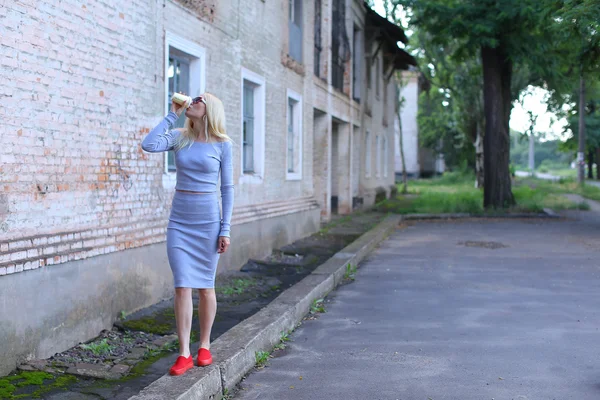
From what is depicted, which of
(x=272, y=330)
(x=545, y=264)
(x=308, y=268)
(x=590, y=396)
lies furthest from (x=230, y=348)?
(x=545, y=264)

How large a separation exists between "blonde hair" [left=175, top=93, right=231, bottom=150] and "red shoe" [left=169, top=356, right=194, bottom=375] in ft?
4.75

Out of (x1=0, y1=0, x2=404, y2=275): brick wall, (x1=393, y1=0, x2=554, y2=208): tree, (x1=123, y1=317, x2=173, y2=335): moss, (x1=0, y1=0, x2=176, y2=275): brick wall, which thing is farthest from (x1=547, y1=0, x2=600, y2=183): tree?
(x1=123, y1=317, x2=173, y2=335): moss

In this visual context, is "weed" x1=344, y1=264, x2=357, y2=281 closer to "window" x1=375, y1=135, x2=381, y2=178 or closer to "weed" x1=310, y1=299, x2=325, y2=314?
"weed" x1=310, y1=299, x2=325, y2=314

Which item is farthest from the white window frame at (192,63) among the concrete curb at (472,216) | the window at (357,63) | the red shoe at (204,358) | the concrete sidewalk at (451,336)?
the window at (357,63)

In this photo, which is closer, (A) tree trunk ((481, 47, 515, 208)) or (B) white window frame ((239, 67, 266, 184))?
(B) white window frame ((239, 67, 266, 184))

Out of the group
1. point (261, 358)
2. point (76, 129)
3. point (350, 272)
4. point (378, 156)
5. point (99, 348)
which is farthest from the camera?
point (378, 156)

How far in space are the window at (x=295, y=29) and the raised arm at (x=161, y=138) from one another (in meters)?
10.2

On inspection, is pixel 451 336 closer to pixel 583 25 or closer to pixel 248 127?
pixel 248 127

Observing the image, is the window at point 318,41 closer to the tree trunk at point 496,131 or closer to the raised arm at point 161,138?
the tree trunk at point 496,131

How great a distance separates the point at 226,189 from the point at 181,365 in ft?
4.11

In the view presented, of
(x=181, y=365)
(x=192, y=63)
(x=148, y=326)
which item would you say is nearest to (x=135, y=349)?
(x=148, y=326)

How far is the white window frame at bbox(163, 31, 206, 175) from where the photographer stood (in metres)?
8.41

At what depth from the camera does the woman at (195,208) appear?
491 cm

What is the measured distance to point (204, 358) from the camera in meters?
4.91
